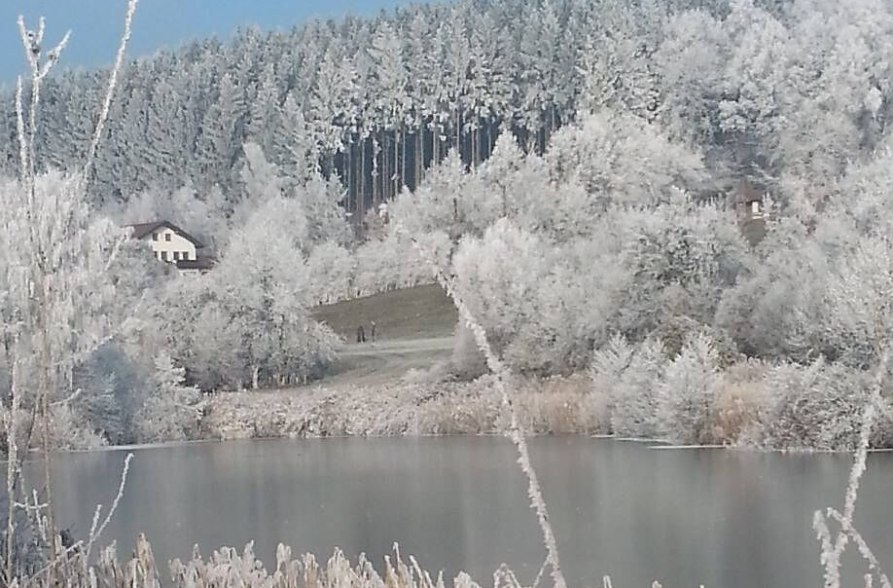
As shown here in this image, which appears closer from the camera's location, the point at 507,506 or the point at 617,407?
the point at 507,506

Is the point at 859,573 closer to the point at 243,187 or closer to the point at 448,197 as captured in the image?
the point at 448,197

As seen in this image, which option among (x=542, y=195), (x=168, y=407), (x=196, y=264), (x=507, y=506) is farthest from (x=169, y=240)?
(x=507, y=506)

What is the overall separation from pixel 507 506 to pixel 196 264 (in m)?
21.1

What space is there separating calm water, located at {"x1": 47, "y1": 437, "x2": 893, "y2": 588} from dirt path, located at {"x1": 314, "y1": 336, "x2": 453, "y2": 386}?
197 inches

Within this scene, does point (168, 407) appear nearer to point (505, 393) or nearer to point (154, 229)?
point (154, 229)

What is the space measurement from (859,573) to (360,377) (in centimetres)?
1568

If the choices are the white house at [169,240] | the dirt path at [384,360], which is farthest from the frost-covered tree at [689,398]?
the white house at [169,240]

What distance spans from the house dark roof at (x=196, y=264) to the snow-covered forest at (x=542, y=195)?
1388 millimetres

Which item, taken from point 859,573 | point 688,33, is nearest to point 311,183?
point 688,33

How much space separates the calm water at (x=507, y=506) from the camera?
8734mm

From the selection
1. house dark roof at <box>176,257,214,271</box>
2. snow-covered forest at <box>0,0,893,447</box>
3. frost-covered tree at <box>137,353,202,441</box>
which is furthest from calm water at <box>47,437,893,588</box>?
house dark roof at <box>176,257,214,271</box>

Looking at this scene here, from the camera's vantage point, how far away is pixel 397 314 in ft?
91.9

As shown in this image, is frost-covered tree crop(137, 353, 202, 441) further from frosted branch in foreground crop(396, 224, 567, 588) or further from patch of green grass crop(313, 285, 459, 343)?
frosted branch in foreground crop(396, 224, 567, 588)

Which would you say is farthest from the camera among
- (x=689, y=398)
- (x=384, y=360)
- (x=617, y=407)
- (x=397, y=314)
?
(x=397, y=314)
